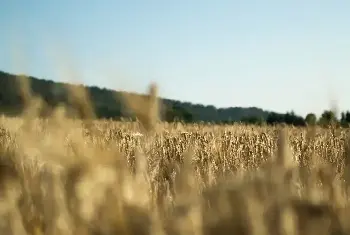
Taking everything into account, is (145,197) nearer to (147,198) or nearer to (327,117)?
(147,198)

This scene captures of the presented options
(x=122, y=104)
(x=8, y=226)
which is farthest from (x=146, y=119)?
(x=8, y=226)

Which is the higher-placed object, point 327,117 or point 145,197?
point 327,117

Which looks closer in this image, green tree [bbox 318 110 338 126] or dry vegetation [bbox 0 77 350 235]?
dry vegetation [bbox 0 77 350 235]

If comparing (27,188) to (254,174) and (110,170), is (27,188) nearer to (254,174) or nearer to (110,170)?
(110,170)

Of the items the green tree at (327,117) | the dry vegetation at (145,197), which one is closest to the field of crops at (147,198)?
the dry vegetation at (145,197)

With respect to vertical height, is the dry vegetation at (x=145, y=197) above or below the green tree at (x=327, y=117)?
below

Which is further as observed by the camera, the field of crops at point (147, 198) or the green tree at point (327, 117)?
the green tree at point (327, 117)

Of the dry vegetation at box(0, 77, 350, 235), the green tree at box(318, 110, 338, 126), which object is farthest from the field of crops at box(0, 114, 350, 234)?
the green tree at box(318, 110, 338, 126)

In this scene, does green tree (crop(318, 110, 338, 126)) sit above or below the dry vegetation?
above

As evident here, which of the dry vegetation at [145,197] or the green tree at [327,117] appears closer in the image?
the dry vegetation at [145,197]

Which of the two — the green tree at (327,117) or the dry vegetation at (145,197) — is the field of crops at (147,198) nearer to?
the dry vegetation at (145,197)

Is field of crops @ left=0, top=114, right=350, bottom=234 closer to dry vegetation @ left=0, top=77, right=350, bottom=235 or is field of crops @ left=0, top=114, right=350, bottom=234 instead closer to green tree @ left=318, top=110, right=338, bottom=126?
dry vegetation @ left=0, top=77, right=350, bottom=235

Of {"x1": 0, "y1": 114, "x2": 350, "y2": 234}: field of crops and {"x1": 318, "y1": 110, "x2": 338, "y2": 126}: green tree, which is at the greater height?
{"x1": 318, "y1": 110, "x2": 338, "y2": 126}: green tree

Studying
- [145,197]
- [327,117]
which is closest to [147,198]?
[145,197]
